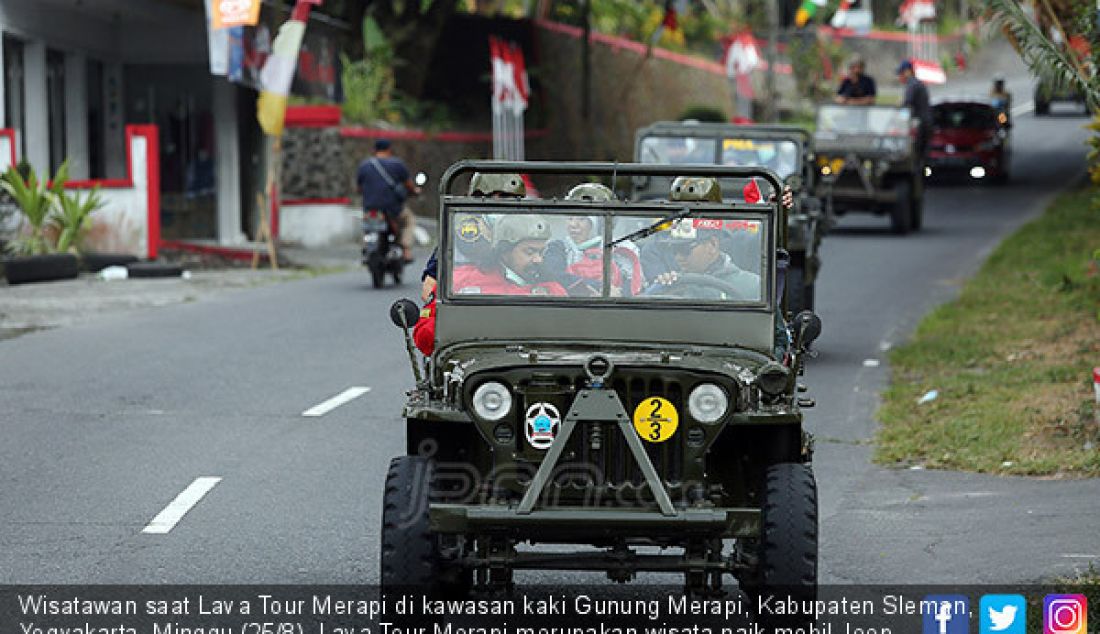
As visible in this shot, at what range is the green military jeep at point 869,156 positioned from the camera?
100ft

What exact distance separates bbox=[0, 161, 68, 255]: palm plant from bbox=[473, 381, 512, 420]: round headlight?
18303 millimetres

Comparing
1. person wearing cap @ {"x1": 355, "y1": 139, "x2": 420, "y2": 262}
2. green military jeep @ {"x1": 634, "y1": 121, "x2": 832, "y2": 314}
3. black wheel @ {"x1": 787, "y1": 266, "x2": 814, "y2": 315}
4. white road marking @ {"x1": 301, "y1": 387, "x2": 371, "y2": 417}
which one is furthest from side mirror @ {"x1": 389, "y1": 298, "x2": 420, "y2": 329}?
person wearing cap @ {"x1": 355, "y1": 139, "x2": 420, "y2": 262}

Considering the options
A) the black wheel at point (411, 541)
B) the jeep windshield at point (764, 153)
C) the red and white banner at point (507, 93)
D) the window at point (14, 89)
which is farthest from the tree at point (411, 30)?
the black wheel at point (411, 541)

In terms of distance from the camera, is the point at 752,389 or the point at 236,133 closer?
the point at 752,389

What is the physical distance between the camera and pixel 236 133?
33.1 meters

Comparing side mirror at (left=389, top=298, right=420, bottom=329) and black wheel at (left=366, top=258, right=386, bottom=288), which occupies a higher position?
side mirror at (left=389, top=298, right=420, bottom=329)

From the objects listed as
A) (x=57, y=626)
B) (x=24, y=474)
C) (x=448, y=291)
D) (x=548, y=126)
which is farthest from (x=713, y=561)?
(x=548, y=126)

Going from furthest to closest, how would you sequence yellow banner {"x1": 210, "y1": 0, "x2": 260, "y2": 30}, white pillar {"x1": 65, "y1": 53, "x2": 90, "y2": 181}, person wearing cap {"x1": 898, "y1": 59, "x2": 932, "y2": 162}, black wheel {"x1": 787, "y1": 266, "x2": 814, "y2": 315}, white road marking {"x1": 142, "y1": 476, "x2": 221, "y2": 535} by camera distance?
person wearing cap {"x1": 898, "y1": 59, "x2": 932, "y2": 162} → white pillar {"x1": 65, "y1": 53, "x2": 90, "y2": 181} → yellow banner {"x1": 210, "y1": 0, "x2": 260, "y2": 30} → black wheel {"x1": 787, "y1": 266, "x2": 814, "y2": 315} → white road marking {"x1": 142, "y1": 476, "x2": 221, "y2": 535}

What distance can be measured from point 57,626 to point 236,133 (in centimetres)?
2545

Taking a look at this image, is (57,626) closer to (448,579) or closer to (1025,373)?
(448,579)

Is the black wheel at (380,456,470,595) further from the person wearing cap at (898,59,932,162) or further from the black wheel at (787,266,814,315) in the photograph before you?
the person wearing cap at (898,59,932,162)

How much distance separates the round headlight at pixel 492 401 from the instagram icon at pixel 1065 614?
2.29m

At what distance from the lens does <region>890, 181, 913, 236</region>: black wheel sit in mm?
31234

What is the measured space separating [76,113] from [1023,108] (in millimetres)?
40794
